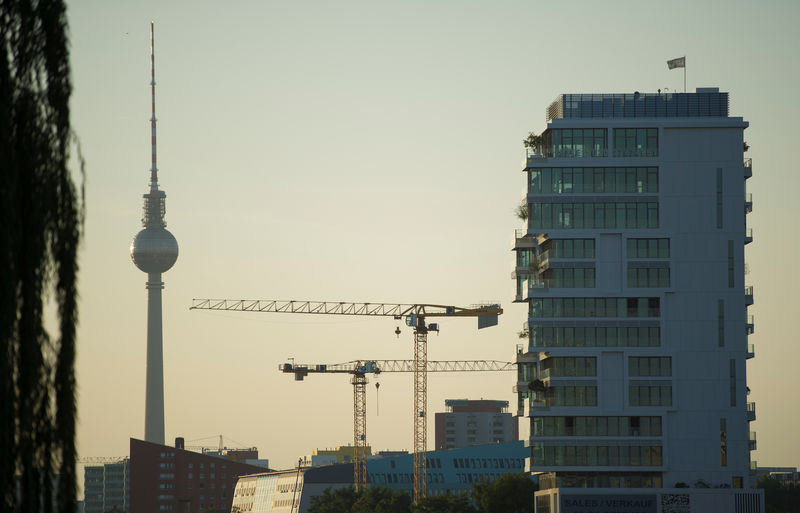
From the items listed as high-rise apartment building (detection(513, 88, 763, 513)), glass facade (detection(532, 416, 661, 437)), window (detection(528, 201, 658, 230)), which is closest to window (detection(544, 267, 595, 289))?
high-rise apartment building (detection(513, 88, 763, 513))

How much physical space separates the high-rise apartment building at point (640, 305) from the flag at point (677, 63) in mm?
11387

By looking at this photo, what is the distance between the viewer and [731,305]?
157500mm

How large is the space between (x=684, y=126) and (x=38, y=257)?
135 metres

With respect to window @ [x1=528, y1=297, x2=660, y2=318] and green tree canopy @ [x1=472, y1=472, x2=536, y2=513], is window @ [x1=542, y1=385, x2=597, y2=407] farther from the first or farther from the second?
green tree canopy @ [x1=472, y1=472, x2=536, y2=513]

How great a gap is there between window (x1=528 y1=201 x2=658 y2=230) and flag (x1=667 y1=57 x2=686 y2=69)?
19780 mm

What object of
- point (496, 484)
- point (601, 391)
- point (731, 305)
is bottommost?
point (496, 484)

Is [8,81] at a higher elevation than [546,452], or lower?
higher

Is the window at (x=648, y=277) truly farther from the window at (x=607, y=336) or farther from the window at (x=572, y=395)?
the window at (x=572, y=395)

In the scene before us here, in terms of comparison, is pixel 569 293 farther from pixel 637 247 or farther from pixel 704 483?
pixel 704 483

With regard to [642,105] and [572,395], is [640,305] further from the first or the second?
[642,105]

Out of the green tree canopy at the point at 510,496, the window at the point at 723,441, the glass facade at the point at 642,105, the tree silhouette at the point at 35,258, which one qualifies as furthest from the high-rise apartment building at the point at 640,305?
the tree silhouette at the point at 35,258

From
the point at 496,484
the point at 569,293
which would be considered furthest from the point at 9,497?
the point at 496,484

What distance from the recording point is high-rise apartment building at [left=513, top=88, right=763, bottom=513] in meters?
156

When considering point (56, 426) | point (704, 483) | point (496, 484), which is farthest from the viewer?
point (496, 484)
